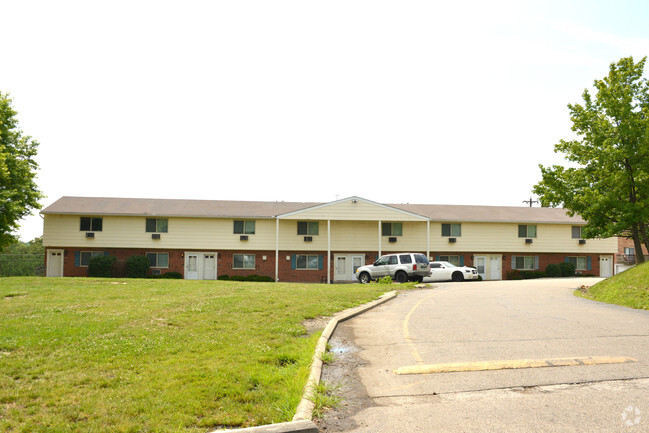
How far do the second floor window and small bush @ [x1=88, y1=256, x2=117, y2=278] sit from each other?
2.56 meters

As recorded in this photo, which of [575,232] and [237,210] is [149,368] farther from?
[575,232]

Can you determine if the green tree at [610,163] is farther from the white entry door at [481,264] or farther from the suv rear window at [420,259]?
the white entry door at [481,264]

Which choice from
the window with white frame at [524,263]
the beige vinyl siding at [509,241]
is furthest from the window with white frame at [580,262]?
the window with white frame at [524,263]

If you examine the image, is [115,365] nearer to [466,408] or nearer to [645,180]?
[466,408]

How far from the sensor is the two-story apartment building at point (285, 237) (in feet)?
120

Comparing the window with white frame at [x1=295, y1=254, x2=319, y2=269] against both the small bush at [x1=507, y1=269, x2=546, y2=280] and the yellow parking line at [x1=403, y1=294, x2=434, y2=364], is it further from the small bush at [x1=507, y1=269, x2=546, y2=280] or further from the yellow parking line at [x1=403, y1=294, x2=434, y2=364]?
the yellow parking line at [x1=403, y1=294, x2=434, y2=364]

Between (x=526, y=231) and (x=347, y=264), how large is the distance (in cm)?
1480

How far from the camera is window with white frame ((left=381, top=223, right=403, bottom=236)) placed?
3912cm

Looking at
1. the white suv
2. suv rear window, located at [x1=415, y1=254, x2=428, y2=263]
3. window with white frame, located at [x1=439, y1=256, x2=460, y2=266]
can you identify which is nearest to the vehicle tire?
the white suv

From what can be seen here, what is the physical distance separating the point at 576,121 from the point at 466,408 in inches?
922

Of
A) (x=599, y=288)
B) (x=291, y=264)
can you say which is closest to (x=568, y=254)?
(x=291, y=264)

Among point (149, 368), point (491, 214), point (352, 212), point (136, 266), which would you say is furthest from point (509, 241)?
point (149, 368)

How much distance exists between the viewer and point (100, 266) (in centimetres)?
3497

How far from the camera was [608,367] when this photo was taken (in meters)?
7.00
